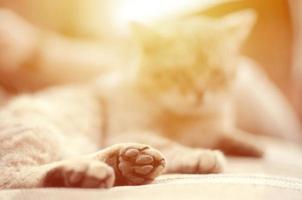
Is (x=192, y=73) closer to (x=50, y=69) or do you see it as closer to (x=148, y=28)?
(x=148, y=28)

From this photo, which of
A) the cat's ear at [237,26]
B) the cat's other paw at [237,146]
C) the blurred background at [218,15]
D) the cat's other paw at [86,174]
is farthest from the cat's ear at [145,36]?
the cat's other paw at [86,174]

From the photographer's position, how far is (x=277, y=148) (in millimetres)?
1366

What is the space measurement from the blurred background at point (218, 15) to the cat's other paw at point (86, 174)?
973 mm

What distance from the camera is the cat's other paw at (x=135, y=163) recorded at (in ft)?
2.45

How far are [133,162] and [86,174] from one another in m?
0.09

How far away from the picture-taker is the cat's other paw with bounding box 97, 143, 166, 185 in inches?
29.4

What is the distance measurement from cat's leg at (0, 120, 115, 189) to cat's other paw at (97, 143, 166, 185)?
5cm

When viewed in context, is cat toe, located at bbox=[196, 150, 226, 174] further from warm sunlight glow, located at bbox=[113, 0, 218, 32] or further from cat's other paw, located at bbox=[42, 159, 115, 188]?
warm sunlight glow, located at bbox=[113, 0, 218, 32]

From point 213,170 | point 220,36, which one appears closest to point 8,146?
point 213,170

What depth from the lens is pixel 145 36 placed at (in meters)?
1.21

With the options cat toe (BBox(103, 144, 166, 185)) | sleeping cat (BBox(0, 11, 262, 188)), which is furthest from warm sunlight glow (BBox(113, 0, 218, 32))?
cat toe (BBox(103, 144, 166, 185))

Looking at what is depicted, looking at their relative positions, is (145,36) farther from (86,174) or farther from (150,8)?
(86,174)

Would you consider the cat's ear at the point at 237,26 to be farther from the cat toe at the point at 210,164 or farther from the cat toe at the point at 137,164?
the cat toe at the point at 137,164

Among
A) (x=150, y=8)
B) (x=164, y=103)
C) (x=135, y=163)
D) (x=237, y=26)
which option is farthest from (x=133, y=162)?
(x=150, y=8)
